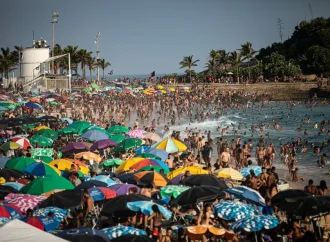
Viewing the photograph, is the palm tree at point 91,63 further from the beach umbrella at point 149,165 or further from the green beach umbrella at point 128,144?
the beach umbrella at point 149,165

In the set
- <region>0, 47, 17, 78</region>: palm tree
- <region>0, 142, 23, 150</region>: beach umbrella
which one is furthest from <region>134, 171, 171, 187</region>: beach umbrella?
<region>0, 47, 17, 78</region>: palm tree

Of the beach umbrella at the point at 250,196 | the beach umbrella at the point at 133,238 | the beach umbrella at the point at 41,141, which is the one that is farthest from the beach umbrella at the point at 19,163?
the beach umbrella at the point at 133,238

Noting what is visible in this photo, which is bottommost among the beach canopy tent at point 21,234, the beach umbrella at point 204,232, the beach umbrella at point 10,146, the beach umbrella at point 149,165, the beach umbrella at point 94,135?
the beach umbrella at point 204,232

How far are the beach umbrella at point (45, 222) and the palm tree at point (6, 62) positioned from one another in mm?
70702

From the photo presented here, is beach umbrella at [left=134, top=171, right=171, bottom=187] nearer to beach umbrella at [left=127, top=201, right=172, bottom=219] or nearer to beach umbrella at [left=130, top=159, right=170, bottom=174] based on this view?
beach umbrella at [left=130, top=159, right=170, bottom=174]

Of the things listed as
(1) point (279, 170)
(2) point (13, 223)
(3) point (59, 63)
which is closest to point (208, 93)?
(3) point (59, 63)

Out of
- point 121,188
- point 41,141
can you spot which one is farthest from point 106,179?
point 41,141

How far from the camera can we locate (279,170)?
23.6m

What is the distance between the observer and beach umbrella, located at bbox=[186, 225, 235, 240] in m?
9.31

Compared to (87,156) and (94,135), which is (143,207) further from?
(94,135)

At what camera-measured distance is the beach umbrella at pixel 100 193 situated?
1202cm

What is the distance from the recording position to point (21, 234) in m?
5.95

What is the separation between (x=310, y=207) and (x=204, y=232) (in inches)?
96.0

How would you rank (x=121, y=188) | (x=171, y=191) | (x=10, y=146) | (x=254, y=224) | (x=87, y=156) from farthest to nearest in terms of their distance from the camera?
(x=10, y=146), (x=87, y=156), (x=121, y=188), (x=171, y=191), (x=254, y=224)
